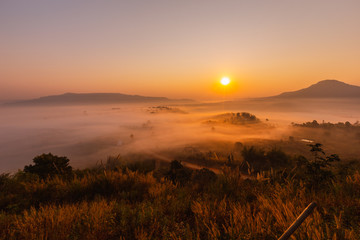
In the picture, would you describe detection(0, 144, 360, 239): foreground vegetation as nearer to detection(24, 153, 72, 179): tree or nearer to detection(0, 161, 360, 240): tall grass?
detection(0, 161, 360, 240): tall grass

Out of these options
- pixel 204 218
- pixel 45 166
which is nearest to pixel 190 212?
pixel 204 218

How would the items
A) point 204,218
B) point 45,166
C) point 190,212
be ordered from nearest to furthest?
point 204,218, point 190,212, point 45,166

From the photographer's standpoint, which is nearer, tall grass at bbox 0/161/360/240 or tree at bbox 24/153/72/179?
tall grass at bbox 0/161/360/240

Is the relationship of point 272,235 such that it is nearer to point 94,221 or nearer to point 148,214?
point 148,214

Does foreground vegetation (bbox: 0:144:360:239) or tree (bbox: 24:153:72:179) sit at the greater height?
foreground vegetation (bbox: 0:144:360:239)

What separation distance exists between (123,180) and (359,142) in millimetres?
79402

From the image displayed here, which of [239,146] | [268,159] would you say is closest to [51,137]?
[239,146]

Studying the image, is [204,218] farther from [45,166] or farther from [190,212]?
[45,166]

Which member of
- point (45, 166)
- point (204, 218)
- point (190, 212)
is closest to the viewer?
point (204, 218)

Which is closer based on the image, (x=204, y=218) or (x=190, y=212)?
(x=204, y=218)

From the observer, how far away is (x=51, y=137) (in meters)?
182

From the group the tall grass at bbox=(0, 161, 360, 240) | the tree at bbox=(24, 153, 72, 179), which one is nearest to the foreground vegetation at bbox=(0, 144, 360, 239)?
the tall grass at bbox=(0, 161, 360, 240)

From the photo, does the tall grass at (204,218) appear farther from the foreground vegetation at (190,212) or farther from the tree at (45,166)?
the tree at (45,166)

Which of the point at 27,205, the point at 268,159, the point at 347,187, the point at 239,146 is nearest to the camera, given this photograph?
the point at 347,187
